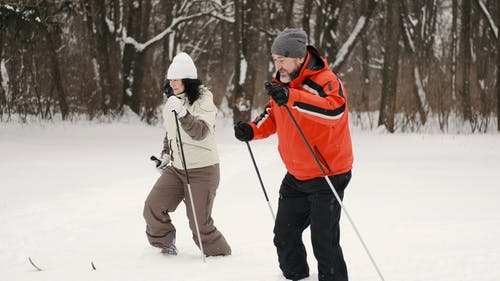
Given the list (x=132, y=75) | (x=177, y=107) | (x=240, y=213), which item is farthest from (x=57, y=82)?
(x=177, y=107)

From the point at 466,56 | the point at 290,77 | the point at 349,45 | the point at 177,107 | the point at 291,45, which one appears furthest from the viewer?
the point at 349,45

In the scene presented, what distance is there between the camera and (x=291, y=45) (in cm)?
369

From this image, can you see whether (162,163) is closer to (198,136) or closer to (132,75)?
(198,136)

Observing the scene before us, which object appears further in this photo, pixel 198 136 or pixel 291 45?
pixel 198 136

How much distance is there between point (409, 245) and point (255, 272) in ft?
5.01

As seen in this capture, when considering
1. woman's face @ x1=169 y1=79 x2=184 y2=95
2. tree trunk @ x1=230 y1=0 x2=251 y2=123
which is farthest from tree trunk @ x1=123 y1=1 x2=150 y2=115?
woman's face @ x1=169 y1=79 x2=184 y2=95

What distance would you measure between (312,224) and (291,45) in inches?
44.1

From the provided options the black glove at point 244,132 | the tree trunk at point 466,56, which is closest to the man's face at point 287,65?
the black glove at point 244,132

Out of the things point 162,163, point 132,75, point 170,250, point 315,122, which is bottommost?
point 170,250

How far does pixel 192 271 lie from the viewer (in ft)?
14.9

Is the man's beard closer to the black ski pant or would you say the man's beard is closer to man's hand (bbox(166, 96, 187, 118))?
the black ski pant

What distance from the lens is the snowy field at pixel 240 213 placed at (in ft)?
15.2

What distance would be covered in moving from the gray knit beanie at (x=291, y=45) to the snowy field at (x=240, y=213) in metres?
1.58

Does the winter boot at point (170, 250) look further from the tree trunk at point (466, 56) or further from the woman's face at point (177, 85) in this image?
the tree trunk at point (466, 56)
